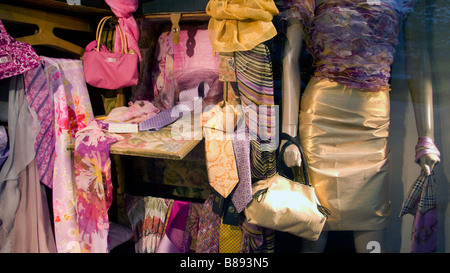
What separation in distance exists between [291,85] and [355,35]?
277 mm

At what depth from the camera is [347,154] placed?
116 cm

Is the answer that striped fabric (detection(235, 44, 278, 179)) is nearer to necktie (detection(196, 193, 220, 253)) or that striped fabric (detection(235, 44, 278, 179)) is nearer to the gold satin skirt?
the gold satin skirt

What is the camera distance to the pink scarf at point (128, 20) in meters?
1.34

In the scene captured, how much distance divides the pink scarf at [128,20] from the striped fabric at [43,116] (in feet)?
1.19

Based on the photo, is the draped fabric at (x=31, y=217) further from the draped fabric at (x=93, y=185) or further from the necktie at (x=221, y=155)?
the necktie at (x=221, y=155)

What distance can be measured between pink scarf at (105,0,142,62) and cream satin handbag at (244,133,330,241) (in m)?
0.83

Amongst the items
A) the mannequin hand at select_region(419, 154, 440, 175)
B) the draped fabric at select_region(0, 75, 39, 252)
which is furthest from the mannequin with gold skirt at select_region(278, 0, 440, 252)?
the draped fabric at select_region(0, 75, 39, 252)

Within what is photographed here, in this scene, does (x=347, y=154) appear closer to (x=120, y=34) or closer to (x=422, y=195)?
(x=422, y=195)

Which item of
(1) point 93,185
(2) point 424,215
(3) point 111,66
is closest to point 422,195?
(2) point 424,215

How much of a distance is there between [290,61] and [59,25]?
108cm

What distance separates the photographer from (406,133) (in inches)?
45.3

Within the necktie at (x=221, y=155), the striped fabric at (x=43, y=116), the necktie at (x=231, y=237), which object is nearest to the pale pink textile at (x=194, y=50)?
the necktie at (x=221, y=155)

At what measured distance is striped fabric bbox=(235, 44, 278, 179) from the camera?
1113mm

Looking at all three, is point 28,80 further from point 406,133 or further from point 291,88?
point 406,133
